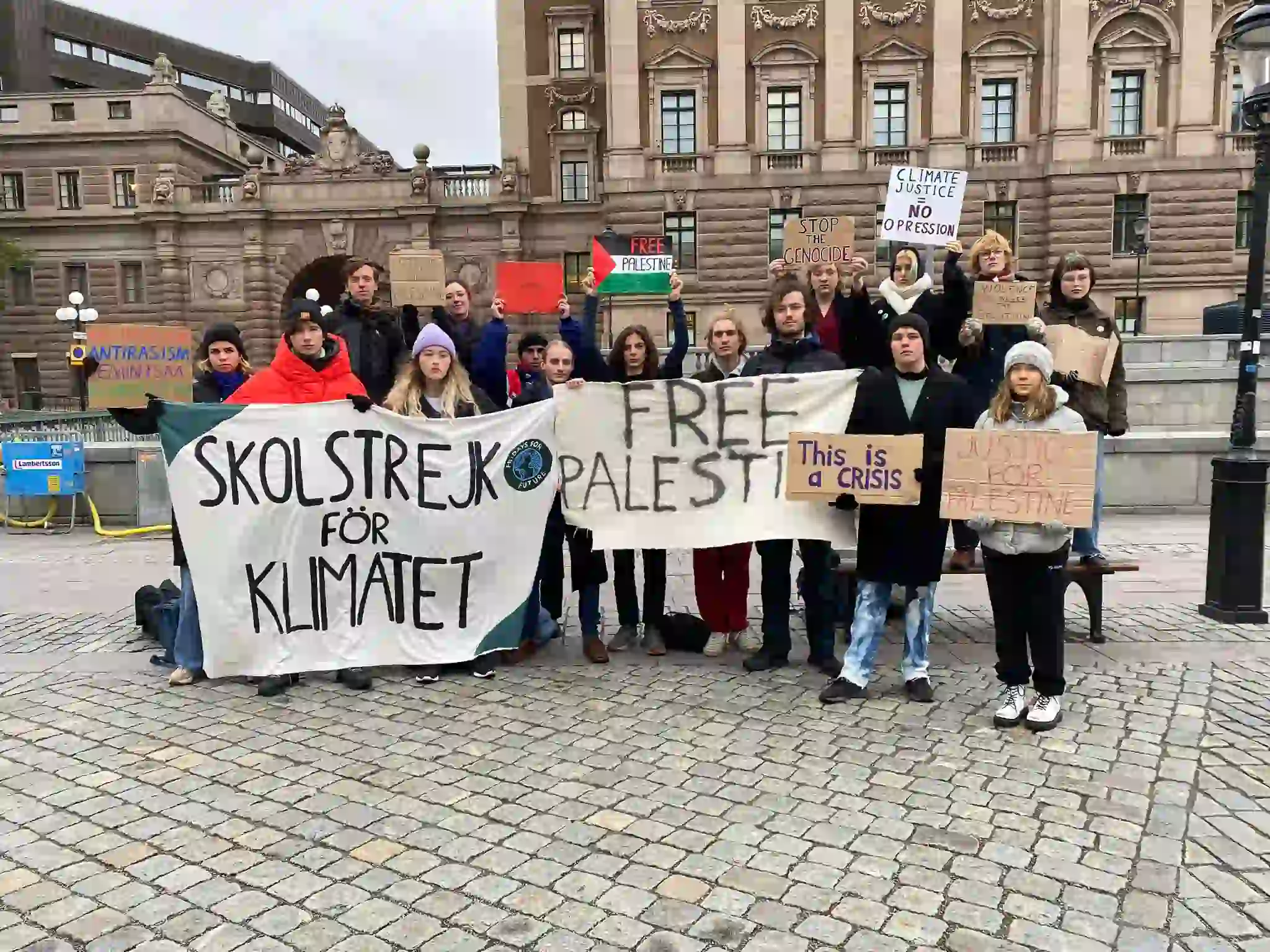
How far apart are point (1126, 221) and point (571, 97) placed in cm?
2351

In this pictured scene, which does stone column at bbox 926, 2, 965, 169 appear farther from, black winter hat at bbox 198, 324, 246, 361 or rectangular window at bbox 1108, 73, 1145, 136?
black winter hat at bbox 198, 324, 246, 361

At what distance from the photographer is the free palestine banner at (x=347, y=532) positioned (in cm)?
602

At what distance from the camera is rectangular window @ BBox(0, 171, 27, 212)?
47594 millimetres

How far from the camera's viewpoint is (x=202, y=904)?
354 centimetres

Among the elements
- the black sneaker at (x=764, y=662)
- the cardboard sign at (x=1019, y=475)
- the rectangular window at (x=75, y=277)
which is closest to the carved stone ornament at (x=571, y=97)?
the rectangular window at (x=75, y=277)

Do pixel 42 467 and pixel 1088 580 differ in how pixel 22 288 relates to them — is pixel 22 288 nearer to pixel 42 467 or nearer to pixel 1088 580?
pixel 42 467

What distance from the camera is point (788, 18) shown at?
3772 centimetres

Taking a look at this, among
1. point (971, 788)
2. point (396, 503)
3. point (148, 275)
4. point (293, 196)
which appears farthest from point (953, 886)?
point (148, 275)

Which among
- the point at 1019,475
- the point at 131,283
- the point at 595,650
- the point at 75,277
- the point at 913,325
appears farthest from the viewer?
the point at 75,277

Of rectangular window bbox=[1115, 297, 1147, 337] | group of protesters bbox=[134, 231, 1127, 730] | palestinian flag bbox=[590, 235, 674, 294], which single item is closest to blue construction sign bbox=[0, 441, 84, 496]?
group of protesters bbox=[134, 231, 1127, 730]

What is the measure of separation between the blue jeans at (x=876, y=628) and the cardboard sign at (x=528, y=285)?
4.19m

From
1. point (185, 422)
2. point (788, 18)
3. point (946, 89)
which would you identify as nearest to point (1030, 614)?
point (185, 422)

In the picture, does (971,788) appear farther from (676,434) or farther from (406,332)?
(406,332)

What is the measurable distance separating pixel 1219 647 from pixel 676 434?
4.06 m
